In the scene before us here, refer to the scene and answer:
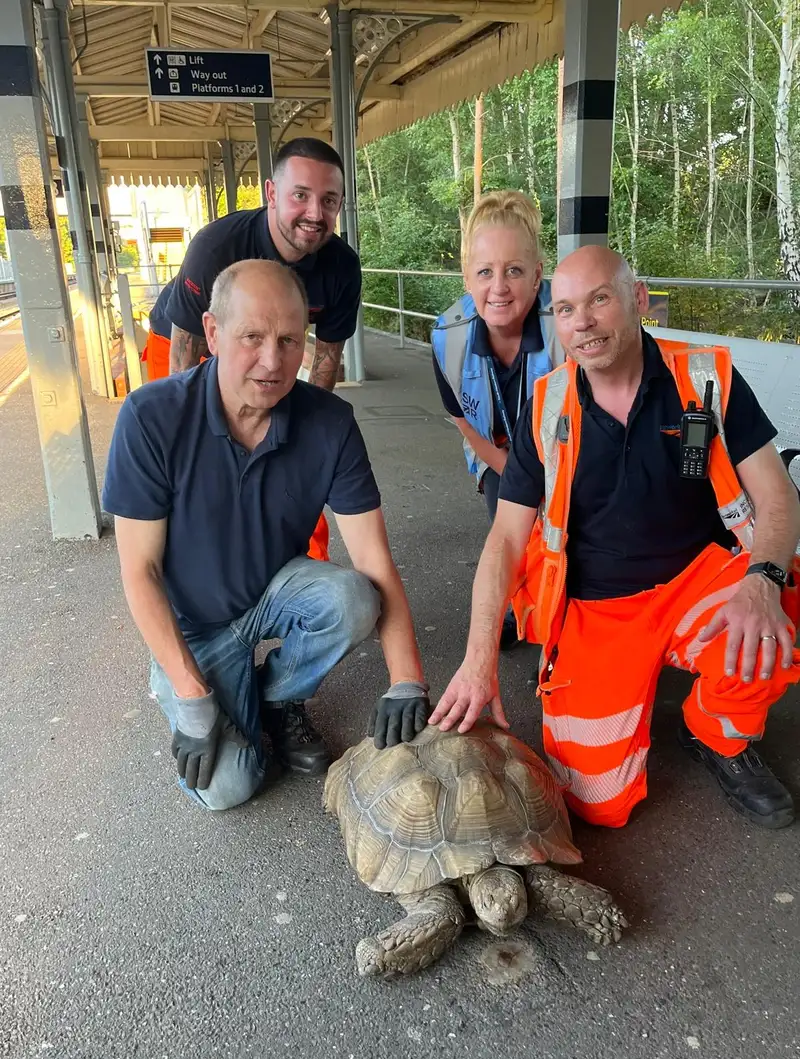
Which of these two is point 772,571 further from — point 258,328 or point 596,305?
point 258,328

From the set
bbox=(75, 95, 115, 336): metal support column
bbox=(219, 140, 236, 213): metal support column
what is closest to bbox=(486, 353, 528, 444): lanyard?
bbox=(75, 95, 115, 336): metal support column

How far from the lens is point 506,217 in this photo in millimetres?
3119

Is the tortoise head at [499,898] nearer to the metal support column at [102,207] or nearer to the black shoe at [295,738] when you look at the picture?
the black shoe at [295,738]

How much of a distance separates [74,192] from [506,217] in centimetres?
777

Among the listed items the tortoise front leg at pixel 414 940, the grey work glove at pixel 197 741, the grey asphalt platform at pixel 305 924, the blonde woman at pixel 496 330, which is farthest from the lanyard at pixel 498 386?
the tortoise front leg at pixel 414 940

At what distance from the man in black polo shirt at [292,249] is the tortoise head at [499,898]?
2.52m

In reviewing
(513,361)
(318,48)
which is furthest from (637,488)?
(318,48)

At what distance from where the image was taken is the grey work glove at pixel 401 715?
228 cm

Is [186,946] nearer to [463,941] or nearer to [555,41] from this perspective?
[463,941]

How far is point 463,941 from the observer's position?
2.08 metres

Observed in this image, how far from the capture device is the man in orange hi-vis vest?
96.5 inches

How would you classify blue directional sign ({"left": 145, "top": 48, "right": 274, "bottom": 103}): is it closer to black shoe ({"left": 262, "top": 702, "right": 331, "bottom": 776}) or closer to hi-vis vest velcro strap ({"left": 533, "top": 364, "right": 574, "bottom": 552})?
hi-vis vest velcro strap ({"left": 533, "top": 364, "right": 574, "bottom": 552})

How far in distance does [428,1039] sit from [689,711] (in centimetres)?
137

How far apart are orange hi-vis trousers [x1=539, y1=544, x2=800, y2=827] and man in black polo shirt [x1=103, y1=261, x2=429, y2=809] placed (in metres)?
0.54
